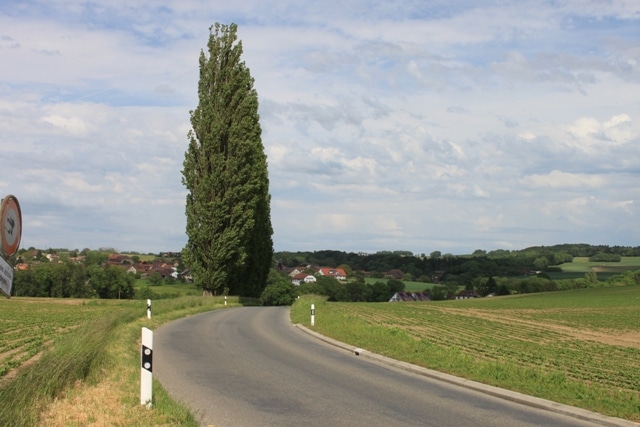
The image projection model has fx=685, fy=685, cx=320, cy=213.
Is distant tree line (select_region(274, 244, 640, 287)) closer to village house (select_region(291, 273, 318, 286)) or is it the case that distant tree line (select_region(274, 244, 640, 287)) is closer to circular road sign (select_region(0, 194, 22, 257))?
village house (select_region(291, 273, 318, 286))

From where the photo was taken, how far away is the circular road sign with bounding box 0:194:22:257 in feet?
19.1

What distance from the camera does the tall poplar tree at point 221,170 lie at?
42469mm

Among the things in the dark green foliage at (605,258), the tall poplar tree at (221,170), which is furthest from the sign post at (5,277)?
the dark green foliage at (605,258)

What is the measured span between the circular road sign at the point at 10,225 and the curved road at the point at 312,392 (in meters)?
3.54

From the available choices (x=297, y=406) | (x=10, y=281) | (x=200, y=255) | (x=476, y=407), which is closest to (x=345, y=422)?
(x=297, y=406)

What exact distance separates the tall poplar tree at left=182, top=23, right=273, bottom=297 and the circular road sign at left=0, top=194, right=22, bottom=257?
3573 cm

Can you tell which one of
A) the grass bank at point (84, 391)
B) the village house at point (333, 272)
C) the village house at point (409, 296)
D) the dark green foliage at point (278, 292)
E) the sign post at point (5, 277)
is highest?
the sign post at point (5, 277)

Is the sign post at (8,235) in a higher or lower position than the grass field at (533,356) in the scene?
higher

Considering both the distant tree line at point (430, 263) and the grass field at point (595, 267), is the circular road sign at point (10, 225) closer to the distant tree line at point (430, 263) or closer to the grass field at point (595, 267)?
the distant tree line at point (430, 263)

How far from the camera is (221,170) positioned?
43.1 meters

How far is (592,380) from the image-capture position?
556 inches

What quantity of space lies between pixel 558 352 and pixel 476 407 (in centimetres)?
1231

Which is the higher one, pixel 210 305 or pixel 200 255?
pixel 200 255

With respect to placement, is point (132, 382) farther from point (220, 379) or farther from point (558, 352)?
point (558, 352)
